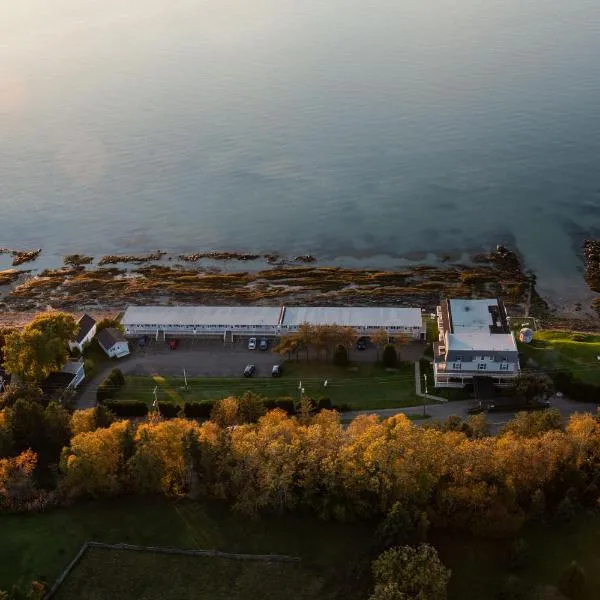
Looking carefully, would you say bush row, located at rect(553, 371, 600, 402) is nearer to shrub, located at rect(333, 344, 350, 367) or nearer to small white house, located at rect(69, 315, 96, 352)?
shrub, located at rect(333, 344, 350, 367)

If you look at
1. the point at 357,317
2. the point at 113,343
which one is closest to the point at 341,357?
the point at 357,317

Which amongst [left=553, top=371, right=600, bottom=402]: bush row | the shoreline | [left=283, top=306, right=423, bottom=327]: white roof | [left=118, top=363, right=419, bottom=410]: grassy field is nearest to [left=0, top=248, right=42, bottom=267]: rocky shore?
the shoreline

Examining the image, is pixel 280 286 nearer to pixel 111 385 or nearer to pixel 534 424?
pixel 111 385

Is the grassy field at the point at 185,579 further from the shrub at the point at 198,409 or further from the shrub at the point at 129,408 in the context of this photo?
the shrub at the point at 129,408

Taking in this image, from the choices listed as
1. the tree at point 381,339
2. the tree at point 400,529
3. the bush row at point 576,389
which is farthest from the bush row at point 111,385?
the bush row at point 576,389

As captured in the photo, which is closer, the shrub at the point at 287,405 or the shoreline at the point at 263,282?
the shrub at the point at 287,405

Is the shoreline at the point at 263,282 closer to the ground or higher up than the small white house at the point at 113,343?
higher up
